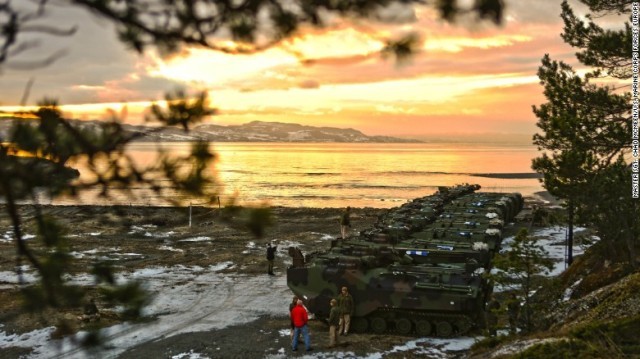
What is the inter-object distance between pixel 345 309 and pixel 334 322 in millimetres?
771

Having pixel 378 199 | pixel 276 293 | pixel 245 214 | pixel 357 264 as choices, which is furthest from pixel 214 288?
pixel 378 199

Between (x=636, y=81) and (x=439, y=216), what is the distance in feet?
32.2

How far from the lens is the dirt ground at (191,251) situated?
5954 mm

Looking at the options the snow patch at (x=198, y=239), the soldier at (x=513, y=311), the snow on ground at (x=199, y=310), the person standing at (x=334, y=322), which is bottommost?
the snow patch at (x=198, y=239)

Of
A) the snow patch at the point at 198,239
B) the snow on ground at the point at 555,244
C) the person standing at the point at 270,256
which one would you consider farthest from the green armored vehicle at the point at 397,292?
the snow patch at the point at 198,239

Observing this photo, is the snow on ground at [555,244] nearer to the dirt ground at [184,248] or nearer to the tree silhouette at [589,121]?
the tree silhouette at [589,121]

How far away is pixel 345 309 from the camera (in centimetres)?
1391

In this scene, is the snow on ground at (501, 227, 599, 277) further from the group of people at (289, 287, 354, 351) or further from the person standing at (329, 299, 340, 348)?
the person standing at (329, 299, 340, 348)

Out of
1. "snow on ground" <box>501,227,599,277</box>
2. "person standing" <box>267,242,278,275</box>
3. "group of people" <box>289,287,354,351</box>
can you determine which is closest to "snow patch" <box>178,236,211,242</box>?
"person standing" <box>267,242,278,275</box>

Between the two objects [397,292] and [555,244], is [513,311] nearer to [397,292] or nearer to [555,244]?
[397,292]

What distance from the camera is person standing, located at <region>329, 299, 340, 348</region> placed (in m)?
13.2

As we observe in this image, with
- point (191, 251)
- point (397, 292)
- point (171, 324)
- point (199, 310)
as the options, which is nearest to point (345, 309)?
point (397, 292)

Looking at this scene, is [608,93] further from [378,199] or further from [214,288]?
[378,199]

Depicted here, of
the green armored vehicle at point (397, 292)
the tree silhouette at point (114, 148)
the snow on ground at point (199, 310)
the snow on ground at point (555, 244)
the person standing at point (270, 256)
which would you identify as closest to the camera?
the tree silhouette at point (114, 148)
